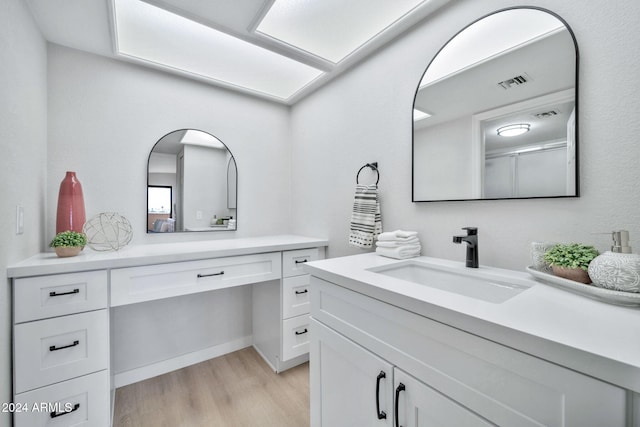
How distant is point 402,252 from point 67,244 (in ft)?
5.68

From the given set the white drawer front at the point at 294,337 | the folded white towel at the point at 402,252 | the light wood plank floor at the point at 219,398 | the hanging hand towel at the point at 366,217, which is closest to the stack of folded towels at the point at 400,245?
the folded white towel at the point at 402,252

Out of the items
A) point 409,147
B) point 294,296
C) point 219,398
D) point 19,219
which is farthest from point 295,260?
point 19,219

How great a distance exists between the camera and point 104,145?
1.80 m

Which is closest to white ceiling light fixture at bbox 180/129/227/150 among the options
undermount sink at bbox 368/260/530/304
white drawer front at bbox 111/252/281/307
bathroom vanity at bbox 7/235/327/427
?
bathroom vanity at bbox 7/235/327/427

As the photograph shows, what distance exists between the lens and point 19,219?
4.06ft

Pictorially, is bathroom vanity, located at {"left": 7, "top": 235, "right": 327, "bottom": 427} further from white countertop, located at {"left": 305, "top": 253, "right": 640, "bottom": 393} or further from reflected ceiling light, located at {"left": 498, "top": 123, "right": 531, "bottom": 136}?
reflected ceiling light, located at {"left": 498, "top": 123, "right": 531, "bottom": 136}

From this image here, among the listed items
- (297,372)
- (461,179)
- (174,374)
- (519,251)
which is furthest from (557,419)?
(174,374)

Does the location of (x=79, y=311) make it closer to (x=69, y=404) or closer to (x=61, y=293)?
(x=61, y=293)

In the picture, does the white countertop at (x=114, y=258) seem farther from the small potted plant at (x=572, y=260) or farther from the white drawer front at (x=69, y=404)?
the small potted plant at (x=572, y=260)

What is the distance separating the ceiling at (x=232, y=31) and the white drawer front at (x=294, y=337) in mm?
1878

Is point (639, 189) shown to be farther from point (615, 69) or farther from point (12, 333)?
point (12, 333)

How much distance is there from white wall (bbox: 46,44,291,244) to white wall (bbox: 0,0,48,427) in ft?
0.32

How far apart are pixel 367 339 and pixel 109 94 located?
Result: 2219 millimetres

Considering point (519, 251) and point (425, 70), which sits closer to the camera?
point (519, 251)
